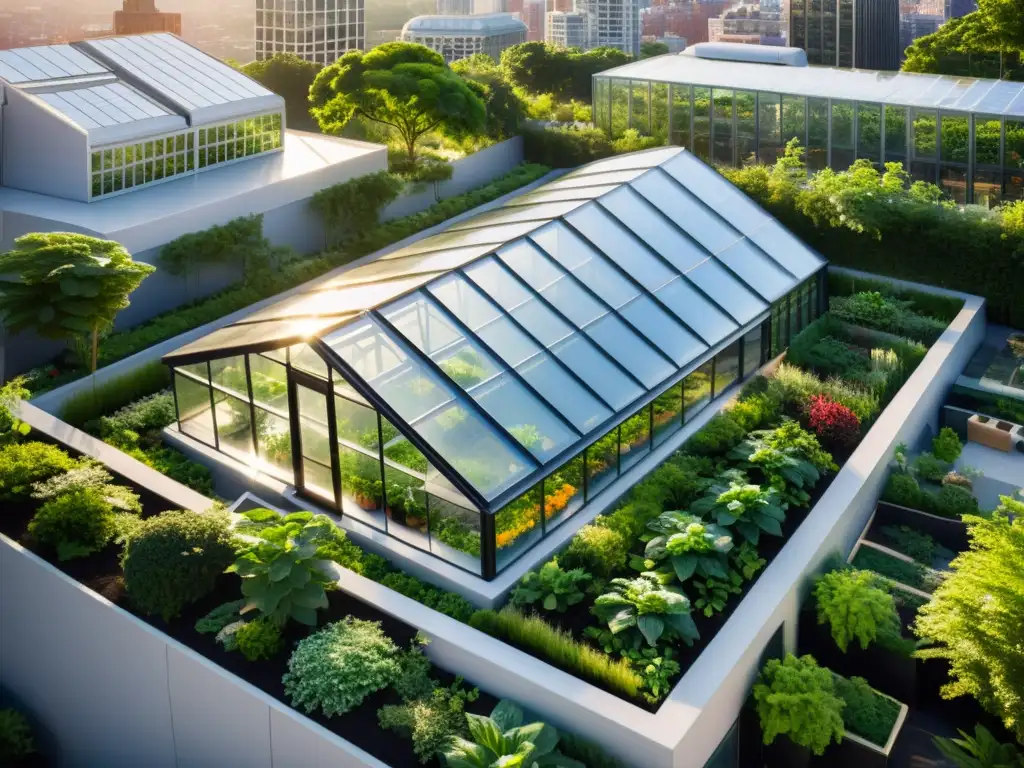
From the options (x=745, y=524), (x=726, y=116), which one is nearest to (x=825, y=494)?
(x=745, y=524)

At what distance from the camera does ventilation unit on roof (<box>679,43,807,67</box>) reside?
120 feet

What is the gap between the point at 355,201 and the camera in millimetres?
30125

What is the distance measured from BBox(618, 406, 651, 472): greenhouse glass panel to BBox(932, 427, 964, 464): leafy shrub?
654cm

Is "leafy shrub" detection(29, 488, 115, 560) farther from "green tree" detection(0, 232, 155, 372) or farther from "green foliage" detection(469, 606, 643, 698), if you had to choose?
"green foliage" detection(469, 606, 643, 698)

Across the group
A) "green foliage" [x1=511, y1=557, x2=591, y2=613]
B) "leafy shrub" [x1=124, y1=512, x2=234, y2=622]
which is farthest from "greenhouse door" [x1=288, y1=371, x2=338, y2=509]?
"green foliage" [x1=511, y1=557, x2=591, y2=613]

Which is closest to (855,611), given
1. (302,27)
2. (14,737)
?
(14,737)

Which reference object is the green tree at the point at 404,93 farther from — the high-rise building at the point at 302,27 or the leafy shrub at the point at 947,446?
the high-rise building at the point at 302,27

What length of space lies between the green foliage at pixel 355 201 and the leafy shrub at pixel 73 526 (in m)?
15.0

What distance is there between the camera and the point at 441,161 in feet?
115

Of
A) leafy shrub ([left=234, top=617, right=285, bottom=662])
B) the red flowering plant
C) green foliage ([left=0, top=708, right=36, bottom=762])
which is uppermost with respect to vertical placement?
the red flowering plant

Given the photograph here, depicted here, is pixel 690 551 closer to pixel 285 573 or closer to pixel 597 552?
pixel 597 552

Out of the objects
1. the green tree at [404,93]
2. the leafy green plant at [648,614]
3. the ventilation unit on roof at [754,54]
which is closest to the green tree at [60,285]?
the leafy green plant at [648,614]

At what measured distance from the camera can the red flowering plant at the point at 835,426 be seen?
62.1 feet

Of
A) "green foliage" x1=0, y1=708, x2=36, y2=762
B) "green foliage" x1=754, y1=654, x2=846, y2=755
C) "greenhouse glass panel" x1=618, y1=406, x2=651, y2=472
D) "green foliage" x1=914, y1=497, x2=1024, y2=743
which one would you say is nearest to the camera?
"green foliage" x1=914, y1=497, x2=1024, y2=743
